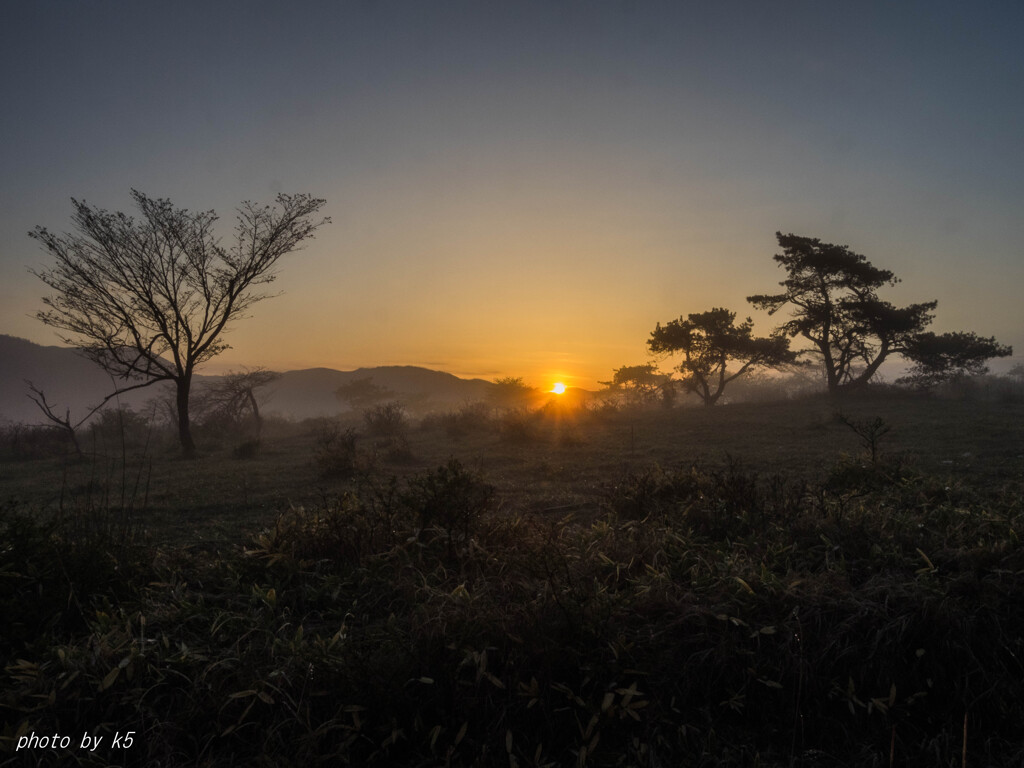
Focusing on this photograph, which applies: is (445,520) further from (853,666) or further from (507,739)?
(853,666)

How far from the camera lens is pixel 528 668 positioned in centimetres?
264

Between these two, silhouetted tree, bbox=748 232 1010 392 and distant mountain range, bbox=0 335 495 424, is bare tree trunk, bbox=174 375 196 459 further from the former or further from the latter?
distant mountain range, bbox=0 335 495 424

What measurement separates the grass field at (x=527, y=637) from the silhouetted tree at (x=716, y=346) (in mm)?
22656

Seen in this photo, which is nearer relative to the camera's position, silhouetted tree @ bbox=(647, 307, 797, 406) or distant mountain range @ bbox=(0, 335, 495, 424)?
silhouetted tree @ bbox=(647, 307, 797, 406)

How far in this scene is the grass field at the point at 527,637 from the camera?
7.78 feet

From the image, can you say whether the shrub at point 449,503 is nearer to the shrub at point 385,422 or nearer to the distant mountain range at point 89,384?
the shrub at point 385,422

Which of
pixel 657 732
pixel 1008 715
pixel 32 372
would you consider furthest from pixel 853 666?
pixel 32 372

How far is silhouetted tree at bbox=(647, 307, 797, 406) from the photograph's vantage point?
1013 inches

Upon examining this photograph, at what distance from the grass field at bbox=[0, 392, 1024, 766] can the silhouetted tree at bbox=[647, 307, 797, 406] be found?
22.7m

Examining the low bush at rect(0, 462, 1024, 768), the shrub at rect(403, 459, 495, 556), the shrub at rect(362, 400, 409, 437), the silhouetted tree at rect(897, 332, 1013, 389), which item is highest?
the silhouetted tree at rect(897, 332, 1013, 389)

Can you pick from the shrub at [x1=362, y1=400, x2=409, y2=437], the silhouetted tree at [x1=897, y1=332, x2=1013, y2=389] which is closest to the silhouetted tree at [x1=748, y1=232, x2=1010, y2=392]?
the silhouetted tree at [x1=897, y1=332, x2=1013, y2=389]

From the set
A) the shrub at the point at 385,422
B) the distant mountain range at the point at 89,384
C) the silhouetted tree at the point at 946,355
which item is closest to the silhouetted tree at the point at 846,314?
the silhouetted tree at the point at 946,355

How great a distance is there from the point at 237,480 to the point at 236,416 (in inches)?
609

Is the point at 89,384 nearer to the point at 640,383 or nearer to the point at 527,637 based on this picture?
the point at 640,383
